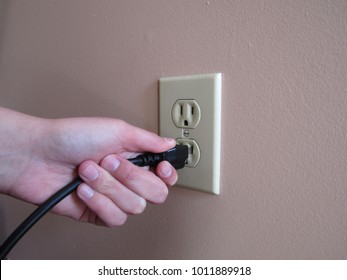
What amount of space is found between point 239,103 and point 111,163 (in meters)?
0.17

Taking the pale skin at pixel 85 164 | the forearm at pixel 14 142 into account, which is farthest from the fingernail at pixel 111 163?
the forearm at pixel 14 142

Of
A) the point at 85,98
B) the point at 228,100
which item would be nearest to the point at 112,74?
the point at 85,98

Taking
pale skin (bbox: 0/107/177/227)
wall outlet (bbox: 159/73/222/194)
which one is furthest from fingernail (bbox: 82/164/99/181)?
wall outlet (bbox: 159/73/222/194)

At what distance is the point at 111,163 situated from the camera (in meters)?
0.32

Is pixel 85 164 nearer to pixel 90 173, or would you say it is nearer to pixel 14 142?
pixel 90 173

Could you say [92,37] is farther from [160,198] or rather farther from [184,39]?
[160,198]

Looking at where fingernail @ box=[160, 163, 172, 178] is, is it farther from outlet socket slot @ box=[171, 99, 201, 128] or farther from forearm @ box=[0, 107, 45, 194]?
forearm @ box=[0, 107, 45, 194]

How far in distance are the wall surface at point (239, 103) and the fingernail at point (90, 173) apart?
10cm

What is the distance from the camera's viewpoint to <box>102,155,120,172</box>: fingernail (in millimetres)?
320

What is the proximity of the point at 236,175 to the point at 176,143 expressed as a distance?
9cm

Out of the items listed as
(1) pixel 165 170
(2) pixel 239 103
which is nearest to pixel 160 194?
(1) pixel 165 170

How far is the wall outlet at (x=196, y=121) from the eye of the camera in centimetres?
30

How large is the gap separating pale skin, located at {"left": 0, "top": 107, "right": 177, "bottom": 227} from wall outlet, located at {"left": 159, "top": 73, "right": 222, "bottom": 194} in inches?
1.0

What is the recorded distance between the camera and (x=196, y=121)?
1.03ft
